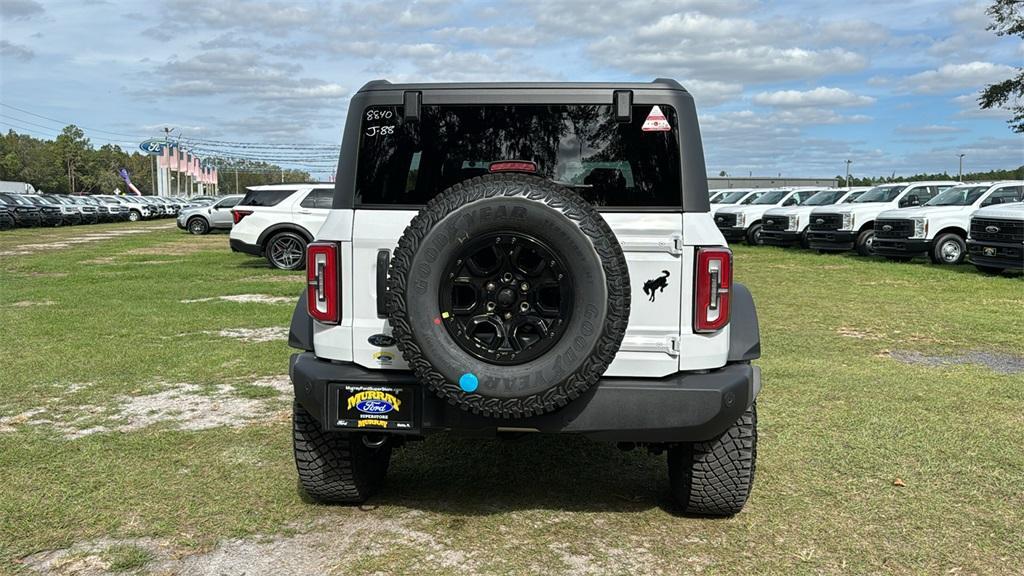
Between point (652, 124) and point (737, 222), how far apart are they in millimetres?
23661

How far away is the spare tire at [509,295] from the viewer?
11.0ft

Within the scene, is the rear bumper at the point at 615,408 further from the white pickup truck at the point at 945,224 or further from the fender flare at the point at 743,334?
the white pickup truck at the point at 945,224

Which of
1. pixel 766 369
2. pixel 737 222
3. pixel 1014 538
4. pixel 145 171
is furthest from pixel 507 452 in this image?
pixel 145 171

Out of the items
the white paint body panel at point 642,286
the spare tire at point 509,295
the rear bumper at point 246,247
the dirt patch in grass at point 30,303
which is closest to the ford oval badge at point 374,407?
the white paint body panel at point 642,286

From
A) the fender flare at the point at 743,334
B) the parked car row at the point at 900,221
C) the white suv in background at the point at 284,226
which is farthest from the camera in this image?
the white suv in background at the point at 284,226

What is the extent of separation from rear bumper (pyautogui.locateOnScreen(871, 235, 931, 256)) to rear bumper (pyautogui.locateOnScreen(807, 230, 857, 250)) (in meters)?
1.84

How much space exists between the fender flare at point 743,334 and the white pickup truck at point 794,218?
19.6 metres

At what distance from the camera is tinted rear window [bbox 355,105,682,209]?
149 inches

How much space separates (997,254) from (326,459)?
581 inches

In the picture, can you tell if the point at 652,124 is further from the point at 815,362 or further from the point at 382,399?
the point at 815,362

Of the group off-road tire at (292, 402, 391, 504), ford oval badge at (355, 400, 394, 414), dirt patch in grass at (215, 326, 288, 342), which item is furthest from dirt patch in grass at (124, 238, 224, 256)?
ford oval badge at (355, 400, 394, 414)

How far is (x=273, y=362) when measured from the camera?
24.7 ft

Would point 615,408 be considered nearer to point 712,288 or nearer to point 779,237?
point 712,288

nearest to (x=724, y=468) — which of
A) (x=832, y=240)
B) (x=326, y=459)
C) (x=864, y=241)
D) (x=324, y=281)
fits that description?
(x=326, y=459)
